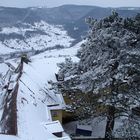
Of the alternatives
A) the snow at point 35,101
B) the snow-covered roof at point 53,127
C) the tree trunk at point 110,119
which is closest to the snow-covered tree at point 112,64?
the tree trunk at point 110,119

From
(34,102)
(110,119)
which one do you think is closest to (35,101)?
(34,102)

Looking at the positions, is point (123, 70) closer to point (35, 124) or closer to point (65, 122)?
point (35, 124)

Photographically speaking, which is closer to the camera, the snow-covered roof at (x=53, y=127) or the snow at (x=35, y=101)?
the snow at (x=35, y=101)

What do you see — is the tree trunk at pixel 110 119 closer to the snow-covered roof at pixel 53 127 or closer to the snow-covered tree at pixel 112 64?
the snow-covered tree at pixel 112 64

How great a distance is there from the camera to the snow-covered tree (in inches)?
1176

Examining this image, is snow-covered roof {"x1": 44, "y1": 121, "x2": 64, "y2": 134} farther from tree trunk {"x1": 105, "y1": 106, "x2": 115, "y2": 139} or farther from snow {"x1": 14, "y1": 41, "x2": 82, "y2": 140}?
tree trunk {"x1": 105, "y1": 106, "x2": 115, "y2": 139}

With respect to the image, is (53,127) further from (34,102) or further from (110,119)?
(110,119)

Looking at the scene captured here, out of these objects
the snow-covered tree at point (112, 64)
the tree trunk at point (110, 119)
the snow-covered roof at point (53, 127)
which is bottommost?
the tree trunk at point (110, 119)

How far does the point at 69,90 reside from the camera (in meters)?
35.9

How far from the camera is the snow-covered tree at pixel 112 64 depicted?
29859 mm

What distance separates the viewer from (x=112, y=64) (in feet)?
101

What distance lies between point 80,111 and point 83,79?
398 cm

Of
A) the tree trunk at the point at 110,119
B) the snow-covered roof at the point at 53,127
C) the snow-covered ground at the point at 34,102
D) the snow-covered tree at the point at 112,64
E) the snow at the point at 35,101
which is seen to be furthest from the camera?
the tree trunk at the point at 110,119

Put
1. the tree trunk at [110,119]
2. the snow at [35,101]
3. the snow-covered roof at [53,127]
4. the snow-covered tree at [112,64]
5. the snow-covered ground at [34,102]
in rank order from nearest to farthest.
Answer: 1. the snow-covered ground at [34,102]
2. the snow at [35,101]
3. the snow-covered roof at [53,127]
4. the snow-covered tree at [112,64]
5. the tree trunk at [110,119]
